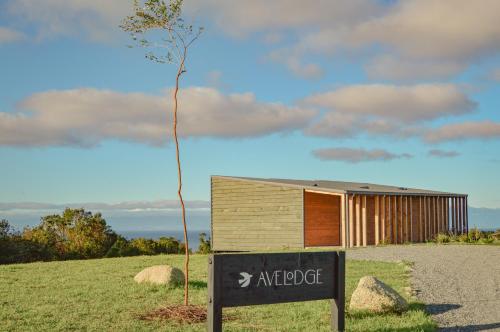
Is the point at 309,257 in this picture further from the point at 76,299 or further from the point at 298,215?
the point at 298,215

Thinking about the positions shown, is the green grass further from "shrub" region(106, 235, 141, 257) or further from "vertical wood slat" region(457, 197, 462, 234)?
"vertical wood slat" region(457, 197, 462, 234)

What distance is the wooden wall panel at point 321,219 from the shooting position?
2606cm

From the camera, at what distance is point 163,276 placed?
10680 mm

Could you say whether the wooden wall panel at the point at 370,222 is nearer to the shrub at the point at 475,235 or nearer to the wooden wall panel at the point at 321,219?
the wooden wall panel at the point at 321,219

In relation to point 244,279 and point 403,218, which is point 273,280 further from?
point 403,218

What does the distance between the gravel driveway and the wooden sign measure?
1.55 m

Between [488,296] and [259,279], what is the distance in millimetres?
5140

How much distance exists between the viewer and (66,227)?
75.8 ft

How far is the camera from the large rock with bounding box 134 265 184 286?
10.6 metres

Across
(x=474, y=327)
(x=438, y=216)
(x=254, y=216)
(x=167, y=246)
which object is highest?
(x=438, y=216)

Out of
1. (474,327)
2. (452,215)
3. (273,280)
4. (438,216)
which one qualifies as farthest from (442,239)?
(273,280)

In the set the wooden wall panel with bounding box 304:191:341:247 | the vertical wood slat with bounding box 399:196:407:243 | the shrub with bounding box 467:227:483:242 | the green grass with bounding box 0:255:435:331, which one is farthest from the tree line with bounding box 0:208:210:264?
the shrub with bounding box 467:227:483:242

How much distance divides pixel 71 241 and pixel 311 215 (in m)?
10.5

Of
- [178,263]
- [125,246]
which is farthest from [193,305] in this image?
[125,246]
